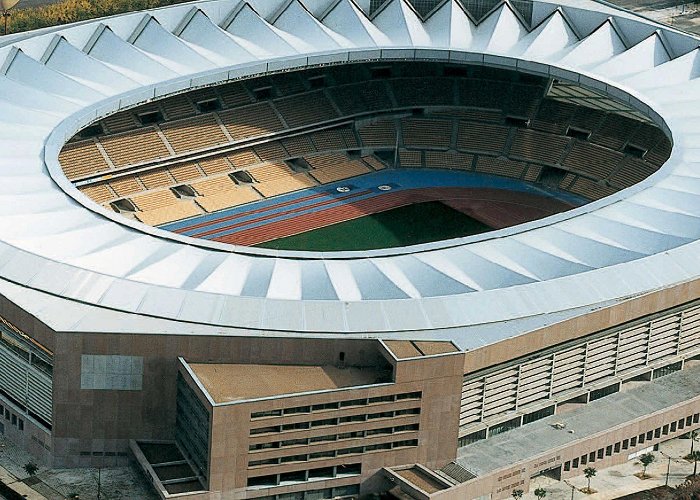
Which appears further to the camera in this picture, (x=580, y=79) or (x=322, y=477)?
(x=580, y=79)

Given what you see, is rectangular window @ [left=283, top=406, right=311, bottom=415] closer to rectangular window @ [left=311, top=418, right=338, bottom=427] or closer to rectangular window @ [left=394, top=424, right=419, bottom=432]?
rectangular window @ [left=311, top=418, right=338, bottom=427]

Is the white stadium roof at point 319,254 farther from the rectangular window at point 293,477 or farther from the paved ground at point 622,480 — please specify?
the paved ground at point 622,480

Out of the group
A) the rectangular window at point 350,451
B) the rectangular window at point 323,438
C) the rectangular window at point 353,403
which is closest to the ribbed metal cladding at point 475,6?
the rectangular window at point 353,403

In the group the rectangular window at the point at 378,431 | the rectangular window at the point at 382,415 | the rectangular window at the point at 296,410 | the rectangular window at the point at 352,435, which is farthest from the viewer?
the rectangular window at the point at 378,431

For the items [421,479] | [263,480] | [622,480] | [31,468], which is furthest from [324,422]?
[622,480]

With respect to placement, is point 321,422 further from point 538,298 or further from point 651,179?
A: point 651,179

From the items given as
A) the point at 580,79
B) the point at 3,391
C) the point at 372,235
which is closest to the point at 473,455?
the point at 3,391
